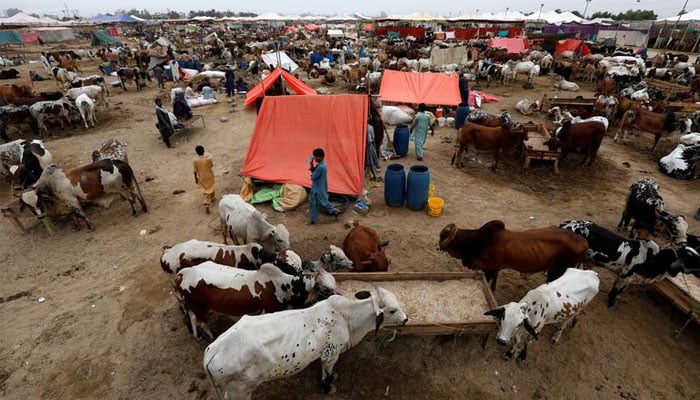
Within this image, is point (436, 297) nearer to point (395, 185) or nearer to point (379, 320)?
point (379, 320)

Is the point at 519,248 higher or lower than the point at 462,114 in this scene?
lower

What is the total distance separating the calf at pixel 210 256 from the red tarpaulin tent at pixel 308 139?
3225 mm

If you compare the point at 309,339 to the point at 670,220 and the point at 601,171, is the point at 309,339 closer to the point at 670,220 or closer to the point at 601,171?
the point at 670,220

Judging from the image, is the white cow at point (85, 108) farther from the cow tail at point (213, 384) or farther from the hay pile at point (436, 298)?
the cow tail at point (213, 384)

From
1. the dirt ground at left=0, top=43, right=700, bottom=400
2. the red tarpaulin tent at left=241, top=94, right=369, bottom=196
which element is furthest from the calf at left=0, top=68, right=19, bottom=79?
the red tarpaulin tent at left=241, top=94, right=369, bottom=196

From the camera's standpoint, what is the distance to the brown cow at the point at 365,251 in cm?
546

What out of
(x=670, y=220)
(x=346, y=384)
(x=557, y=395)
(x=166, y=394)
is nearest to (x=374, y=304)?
(x=346, y=384)

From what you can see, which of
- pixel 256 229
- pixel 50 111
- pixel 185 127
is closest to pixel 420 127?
pixel 256 229

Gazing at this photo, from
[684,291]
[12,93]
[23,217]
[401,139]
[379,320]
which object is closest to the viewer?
[379,320]

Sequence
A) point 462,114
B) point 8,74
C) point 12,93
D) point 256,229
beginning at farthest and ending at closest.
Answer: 1. point 8,74
2. point 12,93
3. point 462,114
4. point 256,229

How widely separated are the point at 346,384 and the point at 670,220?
6.34 m

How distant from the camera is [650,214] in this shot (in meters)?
6.44

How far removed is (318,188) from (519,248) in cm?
394

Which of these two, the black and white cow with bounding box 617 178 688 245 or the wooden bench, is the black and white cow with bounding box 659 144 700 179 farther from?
the wooden bench
